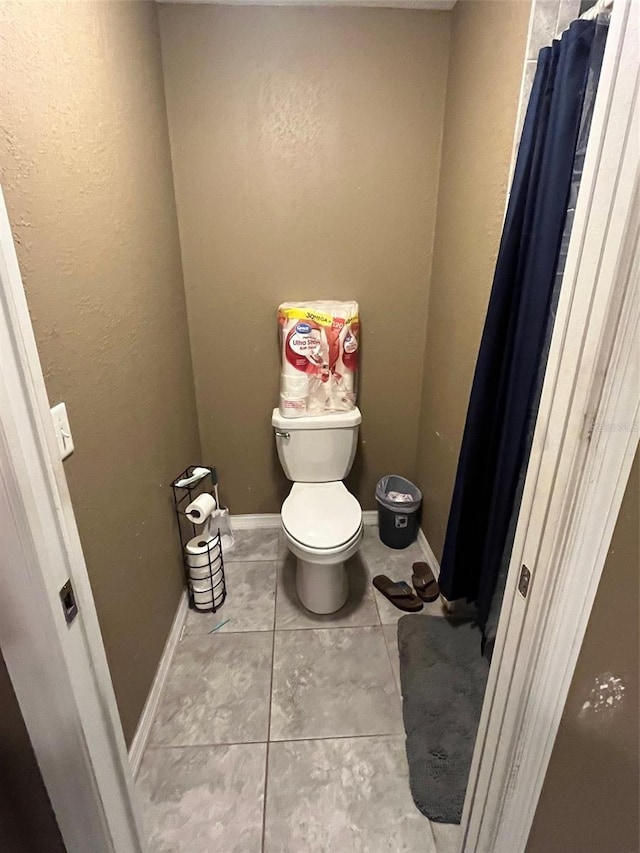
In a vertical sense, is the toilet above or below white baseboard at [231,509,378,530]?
above

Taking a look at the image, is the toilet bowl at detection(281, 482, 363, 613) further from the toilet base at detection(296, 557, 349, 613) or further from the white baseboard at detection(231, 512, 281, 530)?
the white baseboard at detection(231, 512, 281, 530)

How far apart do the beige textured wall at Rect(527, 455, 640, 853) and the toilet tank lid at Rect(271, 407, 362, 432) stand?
57.5 inches

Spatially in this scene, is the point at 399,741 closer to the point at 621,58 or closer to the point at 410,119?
the point at 621,58

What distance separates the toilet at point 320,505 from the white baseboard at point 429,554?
431 mm

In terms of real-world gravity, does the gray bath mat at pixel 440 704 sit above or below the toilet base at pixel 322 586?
below

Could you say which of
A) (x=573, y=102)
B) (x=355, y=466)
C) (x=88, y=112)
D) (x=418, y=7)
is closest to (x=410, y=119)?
(x=418, y=7)

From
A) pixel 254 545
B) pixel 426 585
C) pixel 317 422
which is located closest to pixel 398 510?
pixel 426 585

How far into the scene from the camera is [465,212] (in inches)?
66.9

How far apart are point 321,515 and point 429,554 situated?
0.68 m

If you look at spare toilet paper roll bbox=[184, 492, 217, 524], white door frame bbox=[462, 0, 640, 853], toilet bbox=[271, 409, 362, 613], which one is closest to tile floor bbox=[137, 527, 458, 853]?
toilet bbox=[271, 409, 362, 613]

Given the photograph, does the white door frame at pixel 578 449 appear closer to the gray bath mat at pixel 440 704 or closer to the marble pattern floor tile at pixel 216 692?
the gray bath mat at pixel 440 704

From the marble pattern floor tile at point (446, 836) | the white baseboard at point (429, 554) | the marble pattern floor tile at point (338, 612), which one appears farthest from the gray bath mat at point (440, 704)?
the white baseboard at point (429, 554)

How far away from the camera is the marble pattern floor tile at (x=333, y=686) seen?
1509 millimetres

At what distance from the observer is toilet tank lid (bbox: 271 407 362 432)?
81.4 inches
